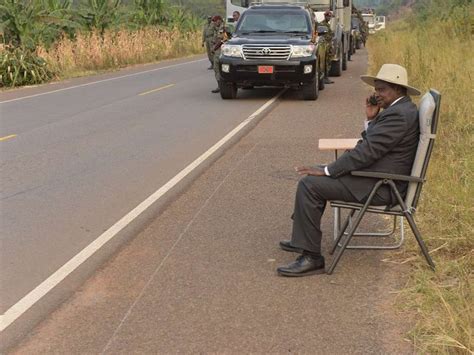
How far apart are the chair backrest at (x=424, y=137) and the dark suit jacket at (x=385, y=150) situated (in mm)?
60

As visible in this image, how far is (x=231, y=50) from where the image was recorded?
1563 centimetres

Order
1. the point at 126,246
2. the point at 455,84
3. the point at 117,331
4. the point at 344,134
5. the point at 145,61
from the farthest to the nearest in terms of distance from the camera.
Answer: the point at 145,61 → the point at 455,84 → the point at 344,134 → the point at 126,246 → the point at 117,331

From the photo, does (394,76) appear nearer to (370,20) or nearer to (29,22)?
(29,22)

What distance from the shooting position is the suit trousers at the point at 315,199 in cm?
521

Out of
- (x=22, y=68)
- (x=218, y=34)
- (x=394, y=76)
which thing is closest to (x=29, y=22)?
(x=22, y=68)

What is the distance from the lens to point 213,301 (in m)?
4.75

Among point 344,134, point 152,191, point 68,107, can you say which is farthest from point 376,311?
point 68,107

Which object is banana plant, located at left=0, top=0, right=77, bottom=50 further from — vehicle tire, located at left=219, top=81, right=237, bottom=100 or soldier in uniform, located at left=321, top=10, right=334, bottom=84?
vehicle tire, located at left=219, top=81, right=237, bottom=100

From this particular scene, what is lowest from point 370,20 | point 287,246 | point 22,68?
point 370,20

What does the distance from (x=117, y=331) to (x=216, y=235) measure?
79.3 inches

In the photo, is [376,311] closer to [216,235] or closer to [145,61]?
[216,235]

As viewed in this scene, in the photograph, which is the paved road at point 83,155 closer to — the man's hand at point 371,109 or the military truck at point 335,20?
the man's hand at point 371,109

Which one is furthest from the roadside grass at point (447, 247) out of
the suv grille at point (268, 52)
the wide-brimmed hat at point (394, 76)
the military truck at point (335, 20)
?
the military truck at point (335, 20)

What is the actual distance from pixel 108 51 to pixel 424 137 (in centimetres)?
2503
